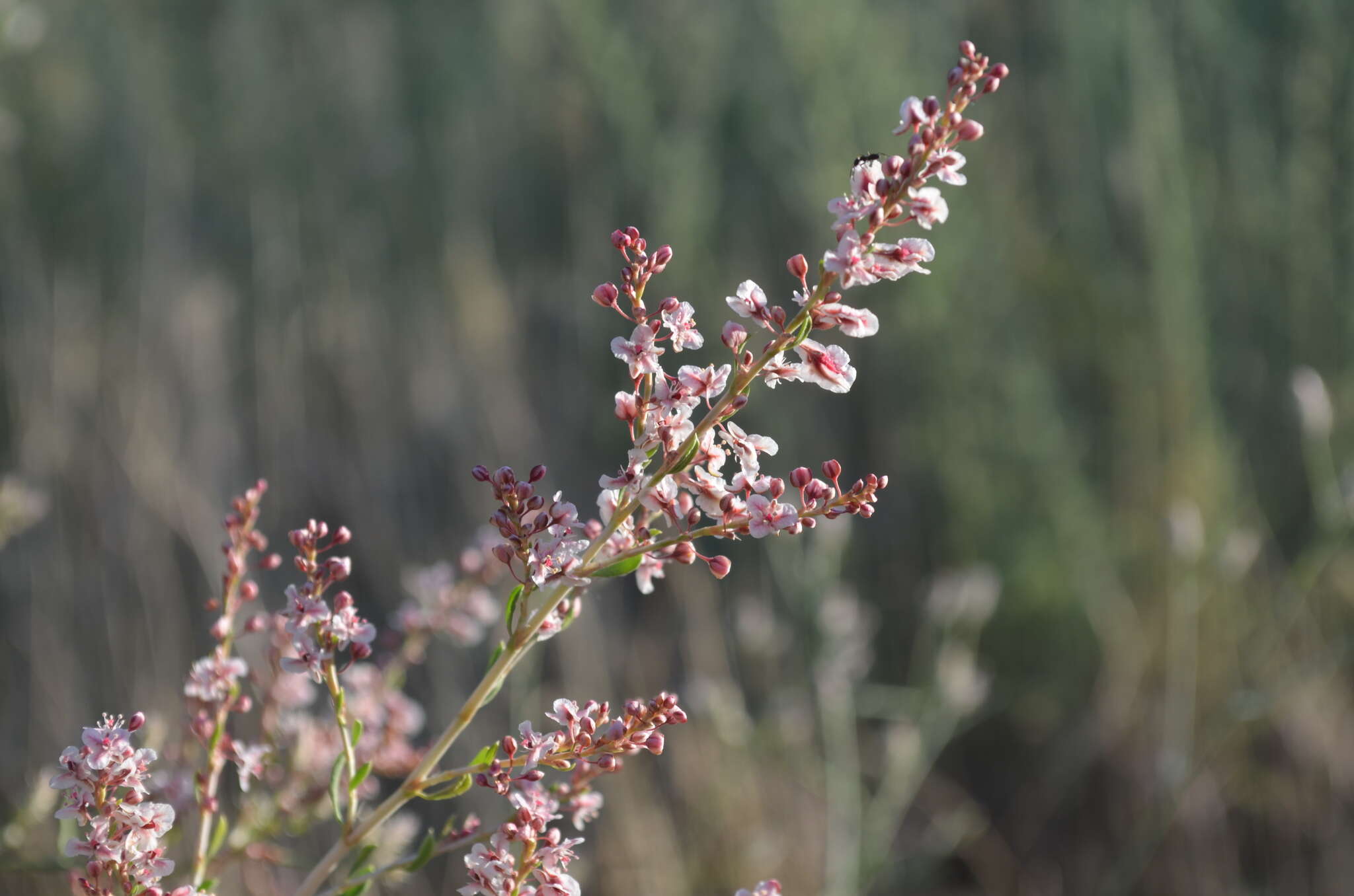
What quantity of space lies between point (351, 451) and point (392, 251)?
1.45 m

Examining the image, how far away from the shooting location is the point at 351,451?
143 inches

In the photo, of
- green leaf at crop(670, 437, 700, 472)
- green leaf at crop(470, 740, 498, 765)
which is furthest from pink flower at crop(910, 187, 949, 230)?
green leaf at crop(470, 740, 498, 765)

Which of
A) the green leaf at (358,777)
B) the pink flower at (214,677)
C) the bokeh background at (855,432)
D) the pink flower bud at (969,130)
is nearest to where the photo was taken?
the pink flower bud at (969,130)

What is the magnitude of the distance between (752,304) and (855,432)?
3.01 metres

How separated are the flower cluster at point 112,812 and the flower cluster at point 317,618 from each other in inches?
4.7

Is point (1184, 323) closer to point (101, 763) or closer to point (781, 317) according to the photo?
point (781, 317)

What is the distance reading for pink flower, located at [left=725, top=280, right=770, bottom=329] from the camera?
2.55ft

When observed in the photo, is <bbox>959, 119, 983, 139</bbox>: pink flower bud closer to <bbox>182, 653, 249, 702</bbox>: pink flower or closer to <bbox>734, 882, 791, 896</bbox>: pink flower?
<bbox>734, 882, 791, 896</bbox>: pink flower

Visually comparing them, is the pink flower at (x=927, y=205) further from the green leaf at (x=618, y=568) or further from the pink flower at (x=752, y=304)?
the green leaf at (x=618, y=568)

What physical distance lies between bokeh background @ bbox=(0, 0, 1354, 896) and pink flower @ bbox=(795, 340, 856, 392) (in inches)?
52.1

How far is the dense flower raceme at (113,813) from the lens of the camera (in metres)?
0.74

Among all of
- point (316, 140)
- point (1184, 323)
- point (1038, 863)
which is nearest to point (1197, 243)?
point (1184, 323)

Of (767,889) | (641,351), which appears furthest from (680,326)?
(767,889)

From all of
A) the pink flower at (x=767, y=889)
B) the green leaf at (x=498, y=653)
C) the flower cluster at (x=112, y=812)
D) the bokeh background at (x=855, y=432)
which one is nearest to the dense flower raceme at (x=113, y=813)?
the flower cluster at (x=112, y=812)
